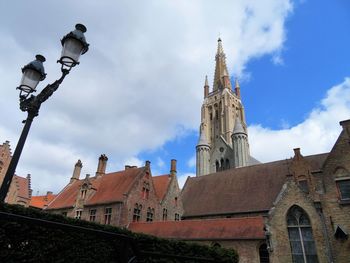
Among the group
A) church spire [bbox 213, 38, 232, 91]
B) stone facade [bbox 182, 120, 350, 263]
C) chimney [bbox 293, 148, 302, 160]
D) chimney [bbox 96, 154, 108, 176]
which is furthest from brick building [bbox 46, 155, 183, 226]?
church spire [bbox 213, 38, 232, 91]

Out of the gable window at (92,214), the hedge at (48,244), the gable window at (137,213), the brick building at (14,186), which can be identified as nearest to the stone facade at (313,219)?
the gable window at (137,213)

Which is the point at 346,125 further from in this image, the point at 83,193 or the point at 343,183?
the point at 83,193

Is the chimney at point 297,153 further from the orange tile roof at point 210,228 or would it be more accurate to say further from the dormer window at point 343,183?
the orange tile roof at point 210,228

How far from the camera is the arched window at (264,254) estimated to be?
20188mm

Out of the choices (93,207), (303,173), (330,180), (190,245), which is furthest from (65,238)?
(303,173)

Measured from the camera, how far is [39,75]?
20.0 ft

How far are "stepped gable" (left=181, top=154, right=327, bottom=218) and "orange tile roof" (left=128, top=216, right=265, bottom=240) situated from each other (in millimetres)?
4038

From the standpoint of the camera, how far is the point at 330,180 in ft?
62.6

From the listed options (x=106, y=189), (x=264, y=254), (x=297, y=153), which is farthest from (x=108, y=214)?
(x=297, y=153)

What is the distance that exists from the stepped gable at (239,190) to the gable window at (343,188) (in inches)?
304

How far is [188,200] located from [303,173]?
14744mm

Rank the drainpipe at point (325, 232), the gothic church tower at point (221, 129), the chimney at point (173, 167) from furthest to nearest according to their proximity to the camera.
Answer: the gothic church tower at point (221, 129)
the chimney at point (173, 167)
the drainpipe at point (325, 232)

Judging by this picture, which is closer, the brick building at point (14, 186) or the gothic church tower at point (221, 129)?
the brick building at point (14, 186)

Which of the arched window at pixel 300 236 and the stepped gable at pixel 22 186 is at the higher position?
the stepped gable at pixel 22 186
